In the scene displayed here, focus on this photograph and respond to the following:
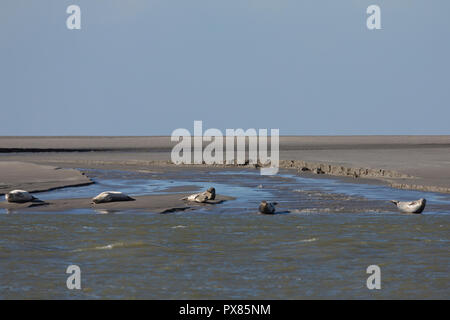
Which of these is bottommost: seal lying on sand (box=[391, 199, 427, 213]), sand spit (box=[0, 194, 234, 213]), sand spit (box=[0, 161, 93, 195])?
sand spit (box=[0, 161, 93, 195])

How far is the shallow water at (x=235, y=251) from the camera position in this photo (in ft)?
46.6

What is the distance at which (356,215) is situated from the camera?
24.5 meters

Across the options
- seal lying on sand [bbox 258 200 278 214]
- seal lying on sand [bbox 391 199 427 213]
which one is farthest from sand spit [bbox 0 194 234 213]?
seal lying on sand [bbox 391 199 427 213]

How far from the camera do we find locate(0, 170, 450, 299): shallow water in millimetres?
14211

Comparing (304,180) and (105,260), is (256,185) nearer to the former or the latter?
(304,180)

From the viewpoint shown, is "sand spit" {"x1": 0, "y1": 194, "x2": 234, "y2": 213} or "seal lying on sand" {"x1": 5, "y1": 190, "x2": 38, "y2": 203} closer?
"sand spit" {"x1": 0, "y1": 194, "x2": 234, "y2": 213}

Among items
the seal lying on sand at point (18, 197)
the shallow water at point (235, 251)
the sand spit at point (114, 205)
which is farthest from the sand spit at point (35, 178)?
the shallow water at point (235, 251)

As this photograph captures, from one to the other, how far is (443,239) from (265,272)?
640 cm

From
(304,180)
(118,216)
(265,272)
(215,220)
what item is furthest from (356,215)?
(304,180)

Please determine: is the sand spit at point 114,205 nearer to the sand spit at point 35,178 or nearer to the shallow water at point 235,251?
the shallow water at point 235,251

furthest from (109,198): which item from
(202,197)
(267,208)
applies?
(267,208)

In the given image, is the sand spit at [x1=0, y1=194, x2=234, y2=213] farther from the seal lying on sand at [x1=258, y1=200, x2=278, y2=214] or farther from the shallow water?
the seal lying on sand at [x1=258, y1=200, x2=278, y2=214]

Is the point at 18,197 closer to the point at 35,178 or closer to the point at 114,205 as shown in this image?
the point at 114,205

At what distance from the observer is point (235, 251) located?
17859 millimetres
